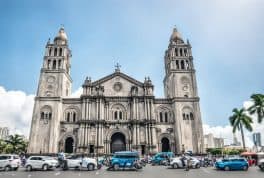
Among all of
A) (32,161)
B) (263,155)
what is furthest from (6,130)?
(263,155)

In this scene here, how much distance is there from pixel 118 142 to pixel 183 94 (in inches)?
622

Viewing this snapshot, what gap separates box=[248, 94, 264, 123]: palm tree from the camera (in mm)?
40069

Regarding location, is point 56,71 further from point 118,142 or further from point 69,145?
point 118,142

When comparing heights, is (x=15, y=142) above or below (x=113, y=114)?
below

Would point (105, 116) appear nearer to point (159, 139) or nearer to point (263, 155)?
point (159, 139)

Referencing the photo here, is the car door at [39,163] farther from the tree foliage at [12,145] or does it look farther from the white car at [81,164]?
the tree foliage at [12,145]

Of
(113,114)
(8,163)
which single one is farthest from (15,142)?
(8,163)

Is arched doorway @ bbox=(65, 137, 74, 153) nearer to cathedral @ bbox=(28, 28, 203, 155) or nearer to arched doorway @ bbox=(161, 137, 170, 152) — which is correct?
cathedral @ bbox=(28, 28, 203, 155)

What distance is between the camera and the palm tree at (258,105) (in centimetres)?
4007

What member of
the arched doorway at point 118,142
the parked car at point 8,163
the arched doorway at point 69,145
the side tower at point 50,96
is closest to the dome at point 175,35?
the side tower at point 50,96

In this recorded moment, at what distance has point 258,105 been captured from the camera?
133ft

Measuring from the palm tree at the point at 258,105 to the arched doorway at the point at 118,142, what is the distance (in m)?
23.2

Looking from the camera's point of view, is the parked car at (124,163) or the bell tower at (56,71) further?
the bell tower at (56,71)

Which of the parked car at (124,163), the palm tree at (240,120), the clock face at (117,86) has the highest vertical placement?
the clock face at (117,86)
